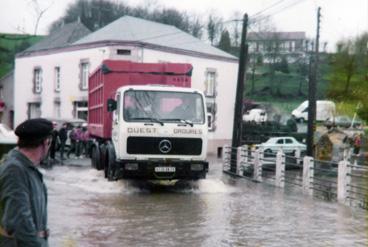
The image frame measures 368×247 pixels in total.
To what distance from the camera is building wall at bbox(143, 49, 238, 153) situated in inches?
1694

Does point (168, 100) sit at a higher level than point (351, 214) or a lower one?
higher

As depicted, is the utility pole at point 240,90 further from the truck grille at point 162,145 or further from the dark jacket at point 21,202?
the dark jacket at point 21,202

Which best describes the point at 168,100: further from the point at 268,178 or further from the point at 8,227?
the point at 8,227

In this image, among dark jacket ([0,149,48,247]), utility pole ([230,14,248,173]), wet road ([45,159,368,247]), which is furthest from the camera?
utility pole ([230,14,248,173])

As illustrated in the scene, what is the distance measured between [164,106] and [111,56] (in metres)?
23.8

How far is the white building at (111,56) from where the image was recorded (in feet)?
133

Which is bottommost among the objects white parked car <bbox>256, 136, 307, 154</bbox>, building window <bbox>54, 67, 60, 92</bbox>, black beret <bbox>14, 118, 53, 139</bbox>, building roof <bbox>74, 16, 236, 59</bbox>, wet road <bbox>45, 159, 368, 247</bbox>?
wet road <bbox>45, 159, 368, 247</bbox>

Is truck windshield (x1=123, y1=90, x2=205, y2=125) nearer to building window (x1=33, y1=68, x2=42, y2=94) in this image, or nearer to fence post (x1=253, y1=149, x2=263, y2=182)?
fence post (x1=253, y1=149, x2=263, y2=182)

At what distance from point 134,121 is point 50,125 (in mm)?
11569

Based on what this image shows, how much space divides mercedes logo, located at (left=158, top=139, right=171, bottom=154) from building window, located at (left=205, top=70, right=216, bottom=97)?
89.2 feet

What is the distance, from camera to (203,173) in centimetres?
1691

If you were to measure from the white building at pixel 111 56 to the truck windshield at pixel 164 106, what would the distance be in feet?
76.1

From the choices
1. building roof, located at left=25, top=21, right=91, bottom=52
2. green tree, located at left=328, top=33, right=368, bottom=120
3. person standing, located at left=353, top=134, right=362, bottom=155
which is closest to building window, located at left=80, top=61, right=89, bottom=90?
building roof, located at left=25, top=21, right=91, bottom=52

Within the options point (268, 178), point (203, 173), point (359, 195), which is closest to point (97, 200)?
point (203, 173)
